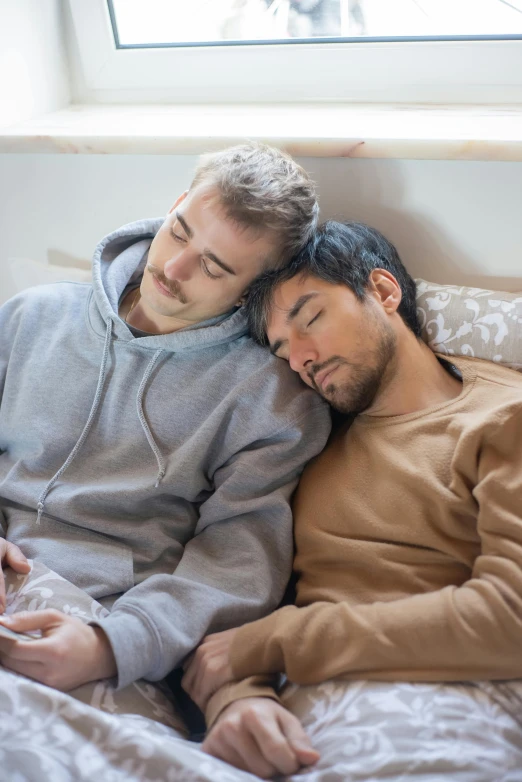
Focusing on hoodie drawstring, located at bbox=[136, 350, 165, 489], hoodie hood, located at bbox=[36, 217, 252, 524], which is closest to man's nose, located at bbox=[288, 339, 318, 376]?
hoodie hood, located at bbox=[36, 217, 252, 524]

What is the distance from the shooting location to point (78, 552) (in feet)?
3.83

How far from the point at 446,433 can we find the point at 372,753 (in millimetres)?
495

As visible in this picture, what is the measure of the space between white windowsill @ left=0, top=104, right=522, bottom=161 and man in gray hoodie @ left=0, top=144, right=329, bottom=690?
166 millimetres

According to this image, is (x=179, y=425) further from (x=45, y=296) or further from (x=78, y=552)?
(x=45, y=296)

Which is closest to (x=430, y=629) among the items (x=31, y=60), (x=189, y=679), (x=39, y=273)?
(x=189, y=679)

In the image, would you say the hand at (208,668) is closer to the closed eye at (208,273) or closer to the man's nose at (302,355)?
the man's nose at (302,355)

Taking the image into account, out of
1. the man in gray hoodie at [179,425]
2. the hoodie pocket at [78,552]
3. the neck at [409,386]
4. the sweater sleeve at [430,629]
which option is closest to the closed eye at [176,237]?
the man in gray hoodie at [179,425]

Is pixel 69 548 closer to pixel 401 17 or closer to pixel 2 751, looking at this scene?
pixel 2 751

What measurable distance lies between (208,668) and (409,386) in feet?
1.85

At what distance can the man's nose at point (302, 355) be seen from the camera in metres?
1.18

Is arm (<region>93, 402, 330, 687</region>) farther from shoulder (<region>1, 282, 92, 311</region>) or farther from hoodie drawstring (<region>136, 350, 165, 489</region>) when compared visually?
shoulder (<region>1, 282, 92, 311</region>)

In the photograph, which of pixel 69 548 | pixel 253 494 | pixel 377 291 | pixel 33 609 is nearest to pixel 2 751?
pixel 33 609

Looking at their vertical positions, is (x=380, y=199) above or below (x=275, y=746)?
above

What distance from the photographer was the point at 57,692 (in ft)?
2.90
